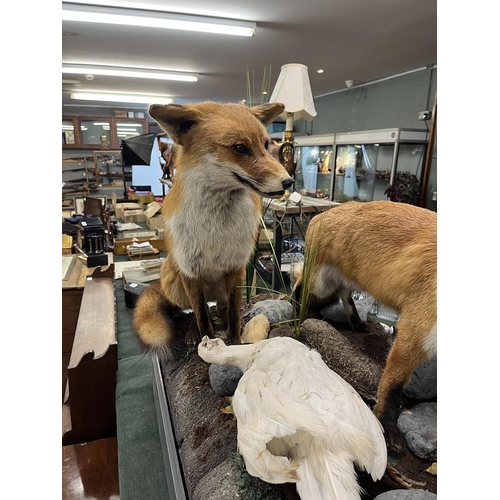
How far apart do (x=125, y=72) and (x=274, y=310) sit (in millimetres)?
4204

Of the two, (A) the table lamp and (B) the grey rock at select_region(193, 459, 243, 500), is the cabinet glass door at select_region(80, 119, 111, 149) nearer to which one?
(A) the table lamp

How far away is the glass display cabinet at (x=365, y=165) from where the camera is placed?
3900 millimetres

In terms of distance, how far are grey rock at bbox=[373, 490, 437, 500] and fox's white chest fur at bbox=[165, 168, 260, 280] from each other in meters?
0.55

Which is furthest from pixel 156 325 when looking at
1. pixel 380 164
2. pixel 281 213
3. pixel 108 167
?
pixel 108 167

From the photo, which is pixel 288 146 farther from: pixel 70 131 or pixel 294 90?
pixel 70 131

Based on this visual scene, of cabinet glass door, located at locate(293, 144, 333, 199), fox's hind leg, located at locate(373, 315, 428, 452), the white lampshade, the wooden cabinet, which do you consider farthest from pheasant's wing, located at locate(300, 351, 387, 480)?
the wooden cabinet

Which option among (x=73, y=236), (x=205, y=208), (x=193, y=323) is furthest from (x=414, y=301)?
(x=73, y=236)

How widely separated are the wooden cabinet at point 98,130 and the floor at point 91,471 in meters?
6.83

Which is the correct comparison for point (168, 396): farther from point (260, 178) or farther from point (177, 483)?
point (260, 178)

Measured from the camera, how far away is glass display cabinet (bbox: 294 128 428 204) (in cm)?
390

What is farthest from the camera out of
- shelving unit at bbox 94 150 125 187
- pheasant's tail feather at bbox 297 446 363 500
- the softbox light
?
shelving unit at bbox 94 150 125 187

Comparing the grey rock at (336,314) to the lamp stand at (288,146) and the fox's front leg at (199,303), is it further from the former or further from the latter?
the lamp stand at (288,146)

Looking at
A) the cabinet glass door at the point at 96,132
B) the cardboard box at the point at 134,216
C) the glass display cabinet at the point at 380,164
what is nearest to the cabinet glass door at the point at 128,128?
the cabinet glass door at the point at 96,132

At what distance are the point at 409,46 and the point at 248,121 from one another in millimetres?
→ 3361
